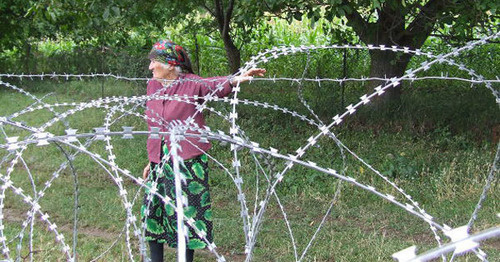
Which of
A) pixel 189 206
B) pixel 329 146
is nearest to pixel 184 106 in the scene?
pixel 189 206

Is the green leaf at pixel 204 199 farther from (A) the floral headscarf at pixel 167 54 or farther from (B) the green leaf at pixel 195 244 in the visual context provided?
(A) the floral headscarf at pixel 167 54

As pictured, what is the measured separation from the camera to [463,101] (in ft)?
27.2

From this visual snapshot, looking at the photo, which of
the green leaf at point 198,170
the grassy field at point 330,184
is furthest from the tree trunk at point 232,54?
the green leaf at point 198,170

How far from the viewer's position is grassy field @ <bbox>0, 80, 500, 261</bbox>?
15.4 feet

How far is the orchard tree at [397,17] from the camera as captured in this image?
5.65 m

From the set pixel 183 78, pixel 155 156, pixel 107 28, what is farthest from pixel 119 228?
pixel 107 28

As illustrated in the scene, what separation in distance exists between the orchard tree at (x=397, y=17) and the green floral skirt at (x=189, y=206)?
226 cm

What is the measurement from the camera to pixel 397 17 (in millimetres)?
7008

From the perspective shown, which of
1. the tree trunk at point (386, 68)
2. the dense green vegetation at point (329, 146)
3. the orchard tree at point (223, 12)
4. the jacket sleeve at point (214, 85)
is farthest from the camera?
the tree trunk at point (386, 68)

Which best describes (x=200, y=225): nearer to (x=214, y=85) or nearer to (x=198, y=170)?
(x=198, y=170)

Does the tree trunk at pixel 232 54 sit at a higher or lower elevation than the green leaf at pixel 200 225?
higher

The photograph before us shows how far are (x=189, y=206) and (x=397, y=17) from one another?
4.46 metres

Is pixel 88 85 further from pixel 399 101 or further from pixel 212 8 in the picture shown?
pixel 399 101

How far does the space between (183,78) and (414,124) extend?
5024 millimetres
